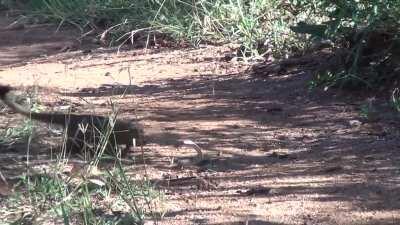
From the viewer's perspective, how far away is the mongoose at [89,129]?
4.05m

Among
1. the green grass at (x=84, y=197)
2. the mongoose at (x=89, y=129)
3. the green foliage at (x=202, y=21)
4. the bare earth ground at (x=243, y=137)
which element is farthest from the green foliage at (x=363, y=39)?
the green grass at (x=84, y=197)

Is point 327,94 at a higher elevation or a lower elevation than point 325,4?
lower

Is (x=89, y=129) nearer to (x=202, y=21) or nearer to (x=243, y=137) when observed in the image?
(x=243, y=137)

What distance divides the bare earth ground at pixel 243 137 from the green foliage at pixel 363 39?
0.20 metres

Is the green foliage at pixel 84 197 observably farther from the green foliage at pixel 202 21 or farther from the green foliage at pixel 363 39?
the green foliage at pixel 202 21

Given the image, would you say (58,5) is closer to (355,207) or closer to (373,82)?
(373,82)

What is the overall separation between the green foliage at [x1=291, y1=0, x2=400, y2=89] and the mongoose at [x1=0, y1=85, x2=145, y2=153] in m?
1.58

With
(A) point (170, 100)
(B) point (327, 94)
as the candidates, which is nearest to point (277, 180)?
(B) point (327, 94)

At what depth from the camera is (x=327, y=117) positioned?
16.4 feet

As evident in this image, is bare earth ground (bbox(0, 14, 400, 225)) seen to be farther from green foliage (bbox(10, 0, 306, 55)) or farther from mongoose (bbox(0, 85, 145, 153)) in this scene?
green foliage (bbox(10, 0, 306, 55))

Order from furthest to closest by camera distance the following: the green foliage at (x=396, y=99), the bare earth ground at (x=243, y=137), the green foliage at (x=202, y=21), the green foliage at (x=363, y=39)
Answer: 1. the green foliage at (x=202, y=21)
2. the green foliage at (x=363, y=39)
3. the green foliage at (x=396, y=99)
4. the bare earth ground at (x=243, y=137)

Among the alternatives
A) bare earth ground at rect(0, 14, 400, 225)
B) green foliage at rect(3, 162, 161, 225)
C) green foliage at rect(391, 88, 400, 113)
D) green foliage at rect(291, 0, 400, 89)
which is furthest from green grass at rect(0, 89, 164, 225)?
green foliage at rect(291, 0, 400, 89)

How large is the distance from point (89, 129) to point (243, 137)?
0.97 m

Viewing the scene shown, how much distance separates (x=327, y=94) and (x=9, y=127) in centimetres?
221
